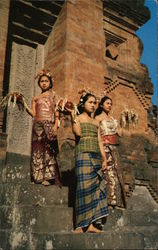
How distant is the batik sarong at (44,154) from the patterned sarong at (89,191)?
44cm

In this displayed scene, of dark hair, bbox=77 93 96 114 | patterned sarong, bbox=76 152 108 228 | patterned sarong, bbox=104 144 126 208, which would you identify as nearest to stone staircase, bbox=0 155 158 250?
patterned sarong, bbox=76 152 108 228

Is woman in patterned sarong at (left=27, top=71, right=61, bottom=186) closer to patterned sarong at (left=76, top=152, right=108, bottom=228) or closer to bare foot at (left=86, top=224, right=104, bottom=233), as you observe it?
patterned sarong at (left=76, top=152, right=108, bottom=228)

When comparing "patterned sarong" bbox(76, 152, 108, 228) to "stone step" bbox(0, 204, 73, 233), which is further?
"patterned sarong" bbox(76, 152, 108, 228)

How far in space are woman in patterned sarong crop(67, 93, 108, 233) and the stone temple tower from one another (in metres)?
0.43

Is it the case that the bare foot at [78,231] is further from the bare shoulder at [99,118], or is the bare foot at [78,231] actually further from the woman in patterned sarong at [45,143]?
the bare shoulder at [99,118]

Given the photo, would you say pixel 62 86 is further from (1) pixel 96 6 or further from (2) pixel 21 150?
(1) pixel 96 6

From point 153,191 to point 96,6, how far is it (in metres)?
6.11

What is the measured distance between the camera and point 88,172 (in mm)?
4215

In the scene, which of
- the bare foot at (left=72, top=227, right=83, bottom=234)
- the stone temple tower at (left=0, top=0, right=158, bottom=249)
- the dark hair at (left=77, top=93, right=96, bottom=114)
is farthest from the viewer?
the stone temple tower at (left=0, top=0, right=158, bottom=249)

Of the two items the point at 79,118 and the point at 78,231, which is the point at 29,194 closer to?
the point at 78,231

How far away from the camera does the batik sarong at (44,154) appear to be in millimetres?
4461

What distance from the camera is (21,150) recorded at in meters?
7.65

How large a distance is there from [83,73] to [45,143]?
154 inches

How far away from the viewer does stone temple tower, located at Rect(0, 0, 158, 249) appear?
605cm
